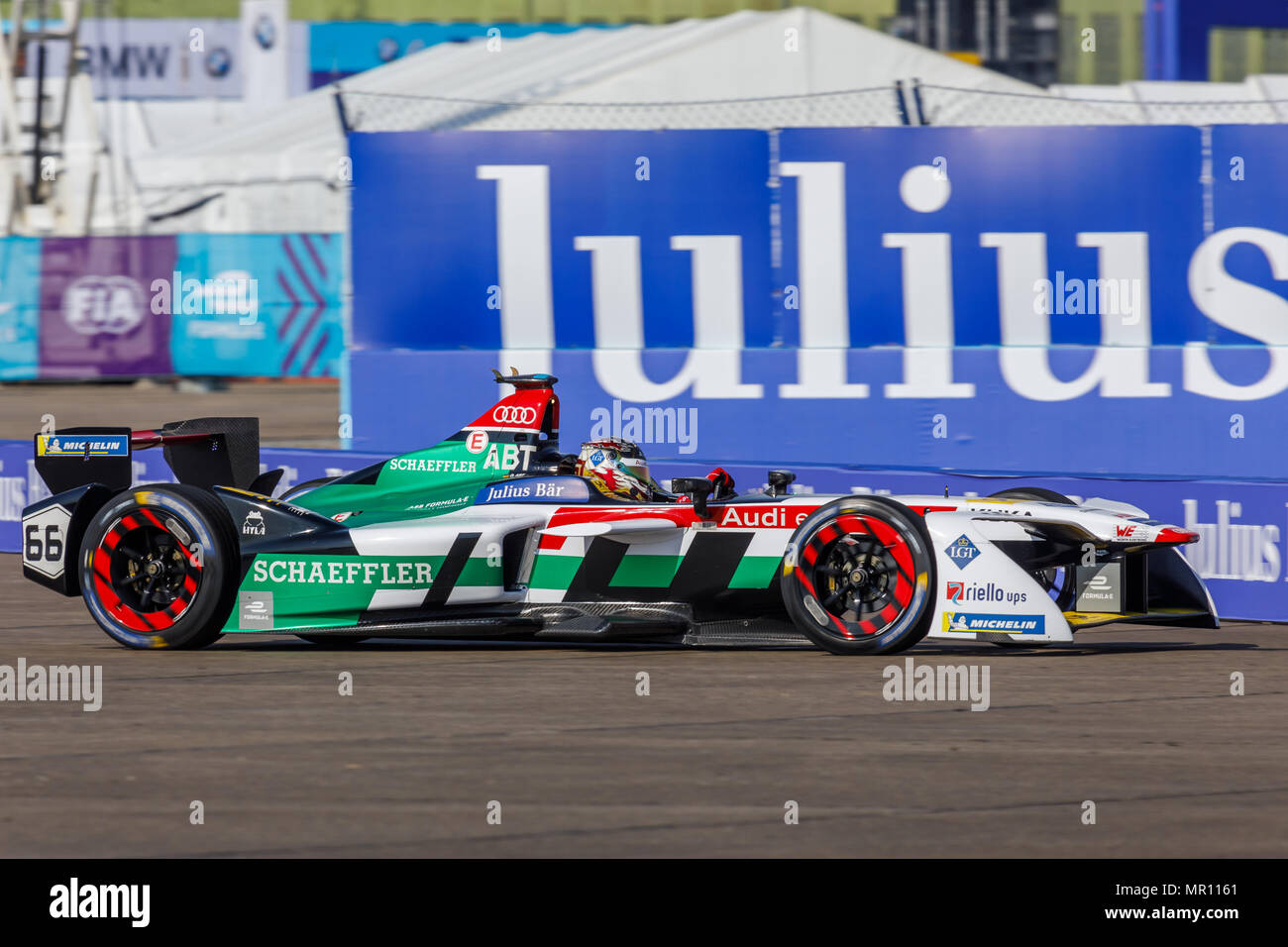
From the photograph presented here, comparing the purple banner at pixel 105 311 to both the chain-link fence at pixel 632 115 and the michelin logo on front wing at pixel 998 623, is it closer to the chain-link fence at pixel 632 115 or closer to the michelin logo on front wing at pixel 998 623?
the chain-link fence at pixel 632 115

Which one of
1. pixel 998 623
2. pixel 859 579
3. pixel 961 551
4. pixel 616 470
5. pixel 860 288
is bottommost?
pixel 998 623

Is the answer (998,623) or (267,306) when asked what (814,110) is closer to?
(267,306)

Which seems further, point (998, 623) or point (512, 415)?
point (512, 415)

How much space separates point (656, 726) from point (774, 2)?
51.0 m

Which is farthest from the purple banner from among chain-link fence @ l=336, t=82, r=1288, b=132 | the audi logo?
the audi logo

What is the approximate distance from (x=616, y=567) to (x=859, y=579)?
1.13 m

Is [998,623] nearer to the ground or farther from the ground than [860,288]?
nearer to the ground

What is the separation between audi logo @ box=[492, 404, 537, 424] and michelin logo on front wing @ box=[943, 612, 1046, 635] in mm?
2625

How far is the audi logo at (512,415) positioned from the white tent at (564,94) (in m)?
15.6

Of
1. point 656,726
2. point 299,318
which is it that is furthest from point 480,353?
point 299,318

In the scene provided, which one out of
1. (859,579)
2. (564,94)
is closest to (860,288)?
(859,579)

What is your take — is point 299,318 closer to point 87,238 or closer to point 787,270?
point 87,238

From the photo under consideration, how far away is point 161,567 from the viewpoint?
9.02m

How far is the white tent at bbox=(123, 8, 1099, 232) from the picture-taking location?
3080 cm
